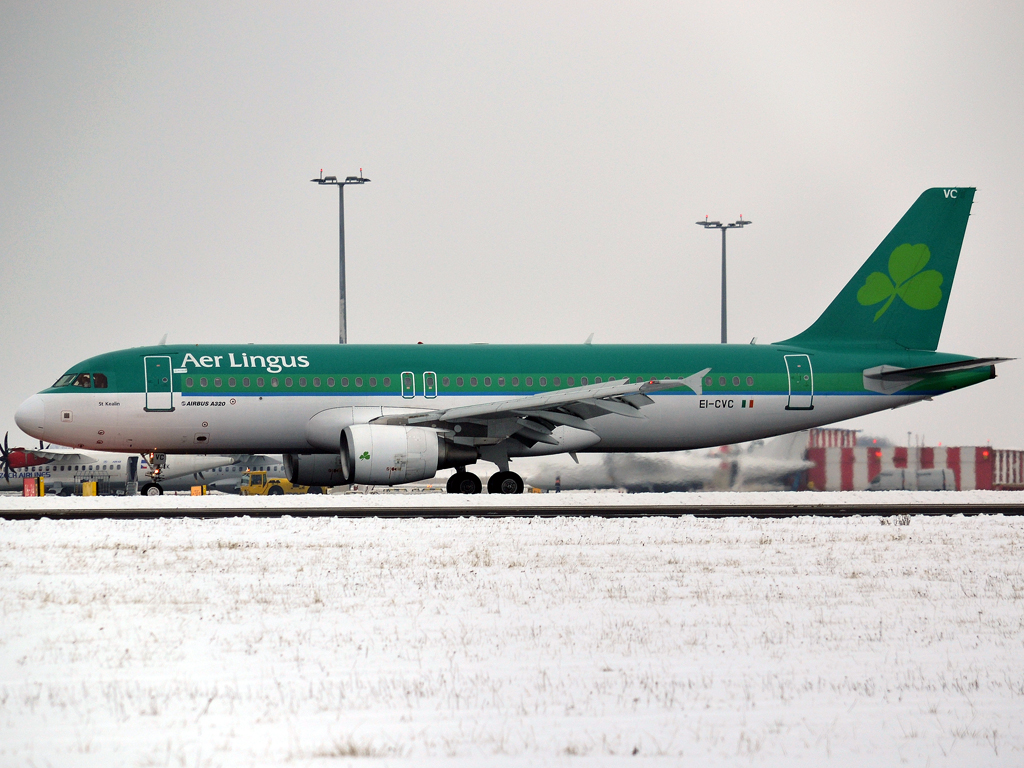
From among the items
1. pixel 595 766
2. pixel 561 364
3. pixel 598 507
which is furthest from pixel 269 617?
pixel 561 364

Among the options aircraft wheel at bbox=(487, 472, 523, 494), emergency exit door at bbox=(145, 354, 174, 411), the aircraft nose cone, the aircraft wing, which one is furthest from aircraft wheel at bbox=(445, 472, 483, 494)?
the aircraft nose cone

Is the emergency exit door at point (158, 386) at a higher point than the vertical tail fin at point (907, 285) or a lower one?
lower

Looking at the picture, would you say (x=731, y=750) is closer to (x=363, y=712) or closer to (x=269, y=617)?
(x=363, y=712)

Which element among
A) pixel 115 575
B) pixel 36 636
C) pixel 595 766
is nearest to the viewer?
pixel 595 766

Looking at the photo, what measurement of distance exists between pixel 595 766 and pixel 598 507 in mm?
19043

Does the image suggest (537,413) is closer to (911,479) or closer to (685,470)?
(685,470)

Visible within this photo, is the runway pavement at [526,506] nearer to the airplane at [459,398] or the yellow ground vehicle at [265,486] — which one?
the airplane at [459,398]

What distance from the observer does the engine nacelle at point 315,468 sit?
3103cm

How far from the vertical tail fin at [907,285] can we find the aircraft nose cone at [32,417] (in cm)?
2130

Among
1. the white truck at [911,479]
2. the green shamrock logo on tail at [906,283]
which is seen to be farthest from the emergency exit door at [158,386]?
the white truck at [911,479]

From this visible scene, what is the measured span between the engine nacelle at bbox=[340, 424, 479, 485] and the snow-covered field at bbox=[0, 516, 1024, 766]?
10.4 m

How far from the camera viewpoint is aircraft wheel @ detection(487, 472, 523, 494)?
30.3m

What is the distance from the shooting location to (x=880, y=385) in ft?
108

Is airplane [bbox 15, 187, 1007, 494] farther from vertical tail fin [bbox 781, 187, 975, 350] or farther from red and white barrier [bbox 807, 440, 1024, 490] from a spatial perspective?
red and white barrier [bbox 807, 440, 1024, 490]
